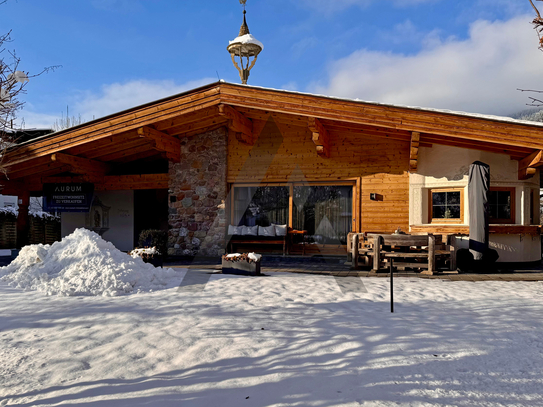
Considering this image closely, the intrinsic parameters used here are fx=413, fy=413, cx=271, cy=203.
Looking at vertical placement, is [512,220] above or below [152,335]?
above

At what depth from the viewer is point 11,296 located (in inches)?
197

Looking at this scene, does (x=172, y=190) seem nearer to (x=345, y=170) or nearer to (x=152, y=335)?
(x=345, y=170)

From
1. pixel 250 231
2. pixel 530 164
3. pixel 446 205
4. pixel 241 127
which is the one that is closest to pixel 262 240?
pixel 250 231

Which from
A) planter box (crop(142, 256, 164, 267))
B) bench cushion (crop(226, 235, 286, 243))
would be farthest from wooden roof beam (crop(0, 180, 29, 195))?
planter box (crop(142, 256, 164, 267))

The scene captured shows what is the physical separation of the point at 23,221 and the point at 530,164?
529 inches

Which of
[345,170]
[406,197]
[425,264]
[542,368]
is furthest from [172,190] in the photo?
[542,368]

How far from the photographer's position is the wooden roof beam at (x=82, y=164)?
407 inches

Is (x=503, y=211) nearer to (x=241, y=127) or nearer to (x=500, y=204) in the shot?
(x=500, y=204)

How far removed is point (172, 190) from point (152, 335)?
781 centimetres

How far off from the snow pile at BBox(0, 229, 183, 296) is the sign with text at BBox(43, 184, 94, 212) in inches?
232

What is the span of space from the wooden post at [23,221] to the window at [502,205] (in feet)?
41.4

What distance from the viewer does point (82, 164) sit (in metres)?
11.1

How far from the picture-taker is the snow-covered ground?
9.16 ft

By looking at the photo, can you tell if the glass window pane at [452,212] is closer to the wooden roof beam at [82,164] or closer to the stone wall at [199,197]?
the stone wall at [199,197]
